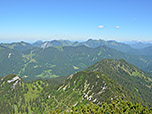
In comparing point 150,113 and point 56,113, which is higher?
point 150,113

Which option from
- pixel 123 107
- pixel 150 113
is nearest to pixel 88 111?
pixel 123 107

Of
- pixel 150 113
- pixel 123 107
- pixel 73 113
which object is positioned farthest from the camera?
pixel 123 107

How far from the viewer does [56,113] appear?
162000mm

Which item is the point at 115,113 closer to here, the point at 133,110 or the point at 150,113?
the point at 133,110

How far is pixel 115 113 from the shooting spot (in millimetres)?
148500

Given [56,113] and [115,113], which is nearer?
[115,113]

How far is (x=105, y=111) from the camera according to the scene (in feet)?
508

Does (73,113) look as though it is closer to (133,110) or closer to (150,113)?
(133,110)

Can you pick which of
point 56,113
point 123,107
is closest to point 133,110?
point 123,107

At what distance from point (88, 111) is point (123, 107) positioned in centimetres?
4831

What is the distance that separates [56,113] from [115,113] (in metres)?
72.5

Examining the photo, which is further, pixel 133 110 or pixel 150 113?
pixel 133 110

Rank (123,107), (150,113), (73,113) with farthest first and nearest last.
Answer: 1. (123,107)
2. (73,113)
3. (150,113)

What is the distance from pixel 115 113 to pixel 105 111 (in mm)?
11998
